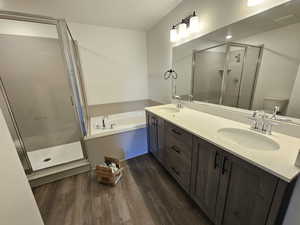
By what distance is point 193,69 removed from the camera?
1.89 meters

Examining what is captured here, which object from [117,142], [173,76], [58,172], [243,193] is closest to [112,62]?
[173,76]

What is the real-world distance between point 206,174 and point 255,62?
110 centimetres

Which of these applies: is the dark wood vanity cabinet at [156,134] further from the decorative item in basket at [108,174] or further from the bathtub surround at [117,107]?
the bathtub surround at [117,107]

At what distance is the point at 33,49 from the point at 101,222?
2813mm

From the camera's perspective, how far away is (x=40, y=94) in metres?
2.33

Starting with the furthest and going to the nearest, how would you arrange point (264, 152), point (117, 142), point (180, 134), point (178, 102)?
point (178, 102)
point (117, 142)
point (180, 134)
point (264, 152)

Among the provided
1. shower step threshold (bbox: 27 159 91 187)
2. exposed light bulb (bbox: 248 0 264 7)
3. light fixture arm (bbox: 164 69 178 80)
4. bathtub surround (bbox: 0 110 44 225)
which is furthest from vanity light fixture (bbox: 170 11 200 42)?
shower step threshold (bbox: 27 159 91 187)

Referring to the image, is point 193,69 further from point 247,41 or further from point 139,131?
point 139,131

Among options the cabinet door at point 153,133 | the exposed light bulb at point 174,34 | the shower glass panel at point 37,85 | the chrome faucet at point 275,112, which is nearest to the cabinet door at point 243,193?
the chrome faucet at point 275,112

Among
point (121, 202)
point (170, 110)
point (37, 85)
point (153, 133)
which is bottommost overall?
point (121, 202)

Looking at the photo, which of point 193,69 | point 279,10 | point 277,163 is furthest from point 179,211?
point 279,10

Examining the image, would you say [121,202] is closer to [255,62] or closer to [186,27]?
[255,62]

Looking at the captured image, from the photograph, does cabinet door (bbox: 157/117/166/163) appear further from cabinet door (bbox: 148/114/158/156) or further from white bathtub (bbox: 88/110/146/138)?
white bathtub (bbox: 88/110/146/138)

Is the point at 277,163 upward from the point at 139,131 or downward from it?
upward
